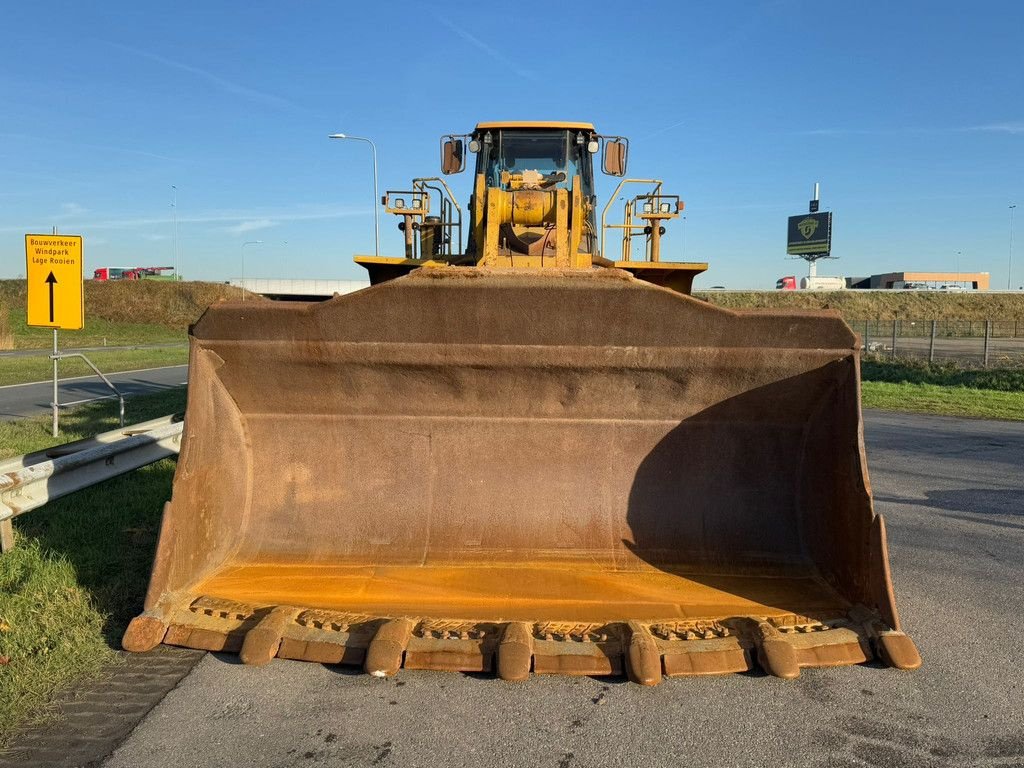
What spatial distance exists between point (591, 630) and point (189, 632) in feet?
5.34

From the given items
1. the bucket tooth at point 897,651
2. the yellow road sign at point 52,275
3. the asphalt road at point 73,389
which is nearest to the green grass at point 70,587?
the bucket tooth at point 897,651

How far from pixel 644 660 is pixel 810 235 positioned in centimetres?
8355

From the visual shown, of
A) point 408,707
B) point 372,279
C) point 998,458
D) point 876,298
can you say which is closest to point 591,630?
point 408,707

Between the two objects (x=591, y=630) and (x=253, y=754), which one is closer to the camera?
(x=253, y=754)

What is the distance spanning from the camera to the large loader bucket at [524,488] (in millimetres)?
3170

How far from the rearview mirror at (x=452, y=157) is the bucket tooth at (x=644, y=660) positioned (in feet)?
18.6

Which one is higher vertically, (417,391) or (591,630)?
(417,391)

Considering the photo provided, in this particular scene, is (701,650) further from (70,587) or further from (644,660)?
(70,587)

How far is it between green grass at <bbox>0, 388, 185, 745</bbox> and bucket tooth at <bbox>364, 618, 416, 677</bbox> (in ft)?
3.68

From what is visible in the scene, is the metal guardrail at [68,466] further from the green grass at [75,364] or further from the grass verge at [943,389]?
the green grass at [75,364]

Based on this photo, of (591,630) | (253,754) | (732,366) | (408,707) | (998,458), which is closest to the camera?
(253,754)

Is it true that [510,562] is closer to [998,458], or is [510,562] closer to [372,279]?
[372,279]

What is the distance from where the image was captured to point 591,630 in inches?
125

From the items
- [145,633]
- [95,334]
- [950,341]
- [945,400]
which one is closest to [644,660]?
[145,633]
